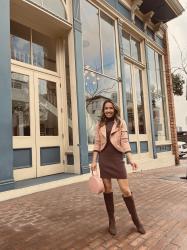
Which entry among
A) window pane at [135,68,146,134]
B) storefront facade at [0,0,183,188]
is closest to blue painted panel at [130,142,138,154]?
storefront facade at [0,0,183,188]

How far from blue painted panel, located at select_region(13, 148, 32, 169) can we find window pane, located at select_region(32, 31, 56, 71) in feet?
7.94

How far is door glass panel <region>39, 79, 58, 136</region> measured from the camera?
742 cm

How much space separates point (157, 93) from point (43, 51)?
22.7 ft

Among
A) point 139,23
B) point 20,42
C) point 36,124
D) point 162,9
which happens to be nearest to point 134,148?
point 36,124

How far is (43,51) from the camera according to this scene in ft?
25.6

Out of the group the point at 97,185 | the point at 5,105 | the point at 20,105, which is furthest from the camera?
the point at 20,105

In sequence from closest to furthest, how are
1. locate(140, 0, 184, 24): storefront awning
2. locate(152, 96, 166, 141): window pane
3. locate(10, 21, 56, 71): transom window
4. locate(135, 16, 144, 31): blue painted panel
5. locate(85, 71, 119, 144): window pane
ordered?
locate(10, 21, 56, 71): transom window → locate(85, 71, 119, 144): window pane → locate(135, 16, 144, 31): blue painted panel → locate(140, 0, 184, 24): storefront awning → locate(152, 96, 166, 141): window pane

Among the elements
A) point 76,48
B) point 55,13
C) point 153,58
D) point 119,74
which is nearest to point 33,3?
point 55,13

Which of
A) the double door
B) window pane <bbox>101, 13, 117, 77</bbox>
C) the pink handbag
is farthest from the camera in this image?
window pane <bbox>101, 13, 117, 77</bbox>

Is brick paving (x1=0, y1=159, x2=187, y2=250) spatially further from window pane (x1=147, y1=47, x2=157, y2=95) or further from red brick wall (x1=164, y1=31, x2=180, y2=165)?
red brick wall (x1=164, y1=31, x2=180, y2=165)

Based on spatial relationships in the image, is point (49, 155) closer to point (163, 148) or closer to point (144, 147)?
point (144, 147)

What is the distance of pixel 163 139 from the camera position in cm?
1292

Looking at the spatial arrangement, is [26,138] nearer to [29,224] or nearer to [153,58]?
[29,224]

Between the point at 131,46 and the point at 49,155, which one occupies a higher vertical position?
the point at 131,46
